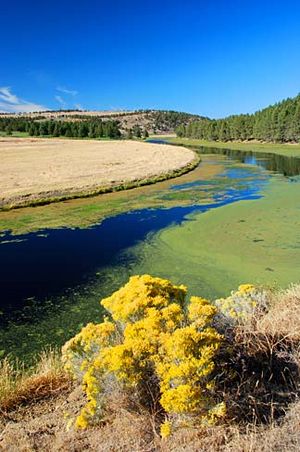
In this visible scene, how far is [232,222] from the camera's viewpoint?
62.9 ft

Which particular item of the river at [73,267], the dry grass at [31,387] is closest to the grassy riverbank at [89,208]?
the river at [73,267]

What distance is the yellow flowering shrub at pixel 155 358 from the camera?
13.0 feet

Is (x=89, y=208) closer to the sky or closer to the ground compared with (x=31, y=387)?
closer to the ground

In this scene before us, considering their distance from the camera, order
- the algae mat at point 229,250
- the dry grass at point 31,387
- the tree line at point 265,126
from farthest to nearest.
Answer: the tree line at point 265,126, the algae mat at point 229,250, the dry grass at point 31,387

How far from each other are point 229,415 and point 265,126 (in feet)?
306

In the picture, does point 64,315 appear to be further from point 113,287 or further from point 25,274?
point 25,274

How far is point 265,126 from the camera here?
3588 inches

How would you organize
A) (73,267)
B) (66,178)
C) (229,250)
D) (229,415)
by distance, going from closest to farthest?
1. (229,415)
2. (73,267)
3. (229,250)
4. (66,178)

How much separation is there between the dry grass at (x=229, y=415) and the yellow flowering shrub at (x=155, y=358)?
17 cm

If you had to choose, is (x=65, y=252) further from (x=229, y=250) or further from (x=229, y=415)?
(x=229, y=415)

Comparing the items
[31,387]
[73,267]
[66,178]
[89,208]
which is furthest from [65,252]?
[66,178]

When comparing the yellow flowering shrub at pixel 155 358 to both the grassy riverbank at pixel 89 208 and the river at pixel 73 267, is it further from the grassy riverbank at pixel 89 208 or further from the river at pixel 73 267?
the grassy riverbank at pixel 89 208

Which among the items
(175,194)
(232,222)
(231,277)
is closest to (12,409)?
(231,277)

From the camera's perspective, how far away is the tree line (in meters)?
83.2
